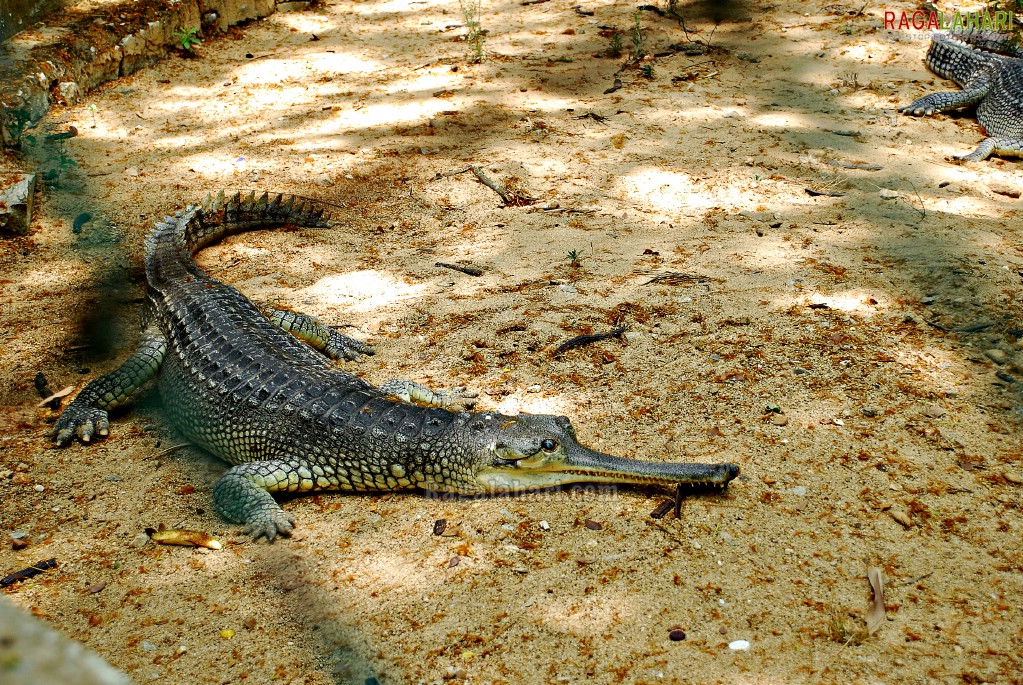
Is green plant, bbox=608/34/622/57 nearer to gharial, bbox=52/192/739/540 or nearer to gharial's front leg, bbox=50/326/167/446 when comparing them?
gharial, bbox=52/192/739/540

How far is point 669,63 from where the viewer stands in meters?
9.10

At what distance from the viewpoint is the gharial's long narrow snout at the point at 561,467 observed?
11.4 ft

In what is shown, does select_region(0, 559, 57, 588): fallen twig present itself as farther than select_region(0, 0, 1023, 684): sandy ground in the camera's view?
Yes

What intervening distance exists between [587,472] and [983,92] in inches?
280

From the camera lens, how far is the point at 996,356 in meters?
4.48

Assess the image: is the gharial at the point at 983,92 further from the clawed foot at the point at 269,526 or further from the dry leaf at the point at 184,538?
the dry leaf at the point at 184,538

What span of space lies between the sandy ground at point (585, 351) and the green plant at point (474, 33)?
7.7 inches

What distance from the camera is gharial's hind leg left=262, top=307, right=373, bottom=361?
16.5 ft

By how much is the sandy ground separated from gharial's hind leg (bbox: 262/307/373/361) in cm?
17

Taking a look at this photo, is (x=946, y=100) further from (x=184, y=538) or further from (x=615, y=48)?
(x=184, y=538)

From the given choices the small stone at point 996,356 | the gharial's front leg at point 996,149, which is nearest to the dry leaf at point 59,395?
the small stone at point 996,356

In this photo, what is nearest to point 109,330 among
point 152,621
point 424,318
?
point 424,318

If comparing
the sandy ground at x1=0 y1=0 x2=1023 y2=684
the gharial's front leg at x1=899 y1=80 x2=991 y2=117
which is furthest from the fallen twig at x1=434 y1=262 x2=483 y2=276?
the gharial's front leg at x1=899 y1=80 x2=991 y2=117

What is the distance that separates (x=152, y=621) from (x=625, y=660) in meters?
1.83
